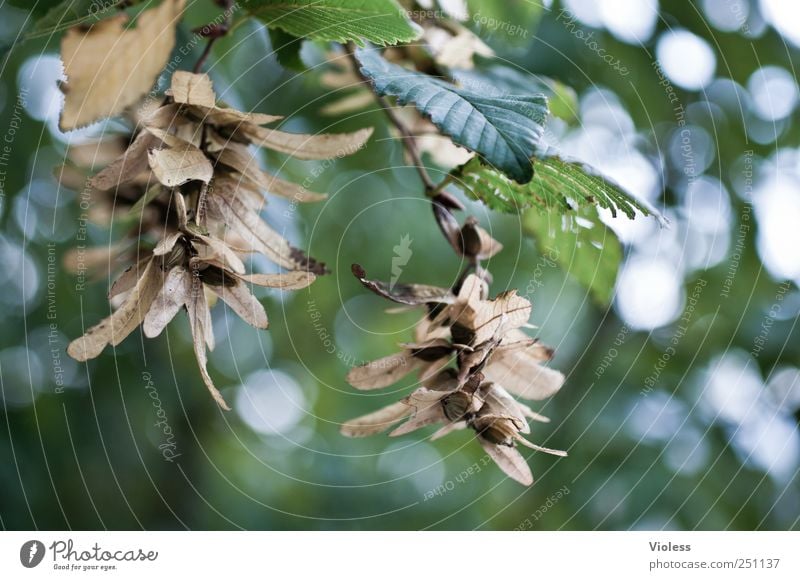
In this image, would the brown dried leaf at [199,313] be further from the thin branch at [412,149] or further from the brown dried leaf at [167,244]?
the thin branch at [412,149]

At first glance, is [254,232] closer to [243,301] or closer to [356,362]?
[243,301]

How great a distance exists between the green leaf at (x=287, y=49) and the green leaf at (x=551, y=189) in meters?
0.13

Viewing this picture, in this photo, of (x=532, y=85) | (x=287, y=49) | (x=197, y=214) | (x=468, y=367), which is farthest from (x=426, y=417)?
(x=532, y=85)

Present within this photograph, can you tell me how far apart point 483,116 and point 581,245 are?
A: 222mm

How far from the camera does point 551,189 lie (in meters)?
0.38

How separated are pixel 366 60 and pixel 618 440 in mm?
1044

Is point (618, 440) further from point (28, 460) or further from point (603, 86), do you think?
point (28, 460)

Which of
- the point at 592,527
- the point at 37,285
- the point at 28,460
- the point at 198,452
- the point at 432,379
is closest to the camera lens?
the point at 432,379

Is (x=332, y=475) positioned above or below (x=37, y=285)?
below

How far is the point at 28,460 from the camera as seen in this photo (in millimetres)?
1125

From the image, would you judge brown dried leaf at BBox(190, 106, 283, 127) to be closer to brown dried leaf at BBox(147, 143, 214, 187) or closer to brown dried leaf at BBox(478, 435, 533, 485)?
brown dried leaf at BBox(147, 143, 214, 187)

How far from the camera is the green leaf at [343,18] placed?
0.35 metres
